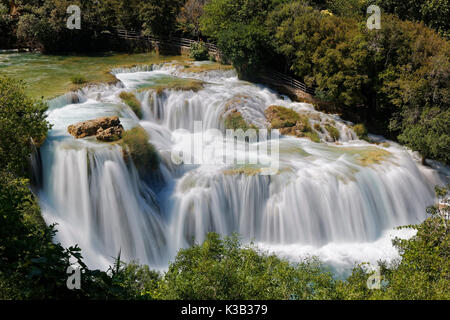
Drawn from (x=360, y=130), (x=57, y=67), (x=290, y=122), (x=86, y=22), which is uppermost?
(x=86, y=22)

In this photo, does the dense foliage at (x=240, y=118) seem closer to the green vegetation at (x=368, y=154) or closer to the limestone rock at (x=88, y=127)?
the limestone rock at (x=88, y=127)

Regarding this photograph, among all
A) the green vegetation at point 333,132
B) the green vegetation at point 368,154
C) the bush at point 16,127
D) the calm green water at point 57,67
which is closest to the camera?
the bush at point 16,127

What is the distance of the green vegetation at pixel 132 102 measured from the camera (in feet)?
78.5

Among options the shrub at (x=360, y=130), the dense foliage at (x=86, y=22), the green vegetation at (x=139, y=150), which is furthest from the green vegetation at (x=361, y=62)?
the green vegetation at (x=139, y=150)

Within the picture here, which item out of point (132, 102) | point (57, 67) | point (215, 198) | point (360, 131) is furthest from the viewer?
point (57, 67)

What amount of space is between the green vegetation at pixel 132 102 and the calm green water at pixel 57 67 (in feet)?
7.87

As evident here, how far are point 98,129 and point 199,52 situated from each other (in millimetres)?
20862

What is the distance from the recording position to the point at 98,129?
18.2 meters

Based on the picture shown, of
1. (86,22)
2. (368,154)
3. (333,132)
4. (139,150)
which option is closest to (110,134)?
(139,150)

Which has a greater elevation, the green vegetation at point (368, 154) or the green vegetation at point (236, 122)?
the green vegetation at point (236, 122)

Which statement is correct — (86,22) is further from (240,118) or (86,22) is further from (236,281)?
(236,281)

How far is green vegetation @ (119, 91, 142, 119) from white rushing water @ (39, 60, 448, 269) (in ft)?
3.22
